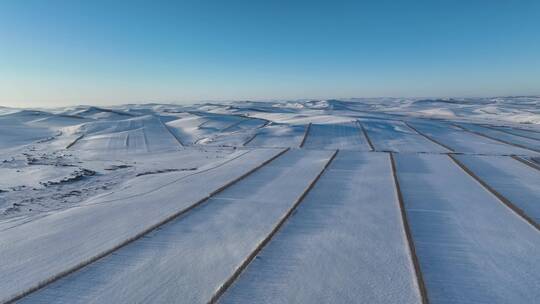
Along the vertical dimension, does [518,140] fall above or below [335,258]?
above

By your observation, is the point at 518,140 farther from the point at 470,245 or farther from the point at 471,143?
the point at 470,245

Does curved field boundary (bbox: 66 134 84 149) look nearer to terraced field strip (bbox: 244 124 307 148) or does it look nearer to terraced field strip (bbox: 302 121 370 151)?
terraced field strip (bbox: 244 124 307 148)

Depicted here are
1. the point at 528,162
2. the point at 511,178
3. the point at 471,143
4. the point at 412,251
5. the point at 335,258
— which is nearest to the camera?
the point at 335,258

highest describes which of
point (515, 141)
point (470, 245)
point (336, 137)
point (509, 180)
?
point (336, 137)

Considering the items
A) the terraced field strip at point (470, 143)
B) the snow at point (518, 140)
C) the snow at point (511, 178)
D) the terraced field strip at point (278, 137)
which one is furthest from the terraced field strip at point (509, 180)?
the terraced field strip at point (278, 137)

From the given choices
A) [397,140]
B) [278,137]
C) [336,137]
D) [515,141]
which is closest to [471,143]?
[515,141]

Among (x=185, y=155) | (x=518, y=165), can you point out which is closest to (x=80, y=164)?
(x=185, y=155)

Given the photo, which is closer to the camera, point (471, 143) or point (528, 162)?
point (528, 162)

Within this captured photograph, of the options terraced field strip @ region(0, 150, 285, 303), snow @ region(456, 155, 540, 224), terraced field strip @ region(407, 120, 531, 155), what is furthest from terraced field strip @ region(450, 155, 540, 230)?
terraced field strip @ region(0, 150, 285, 303)
